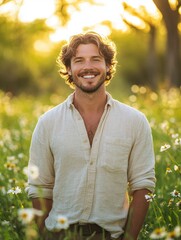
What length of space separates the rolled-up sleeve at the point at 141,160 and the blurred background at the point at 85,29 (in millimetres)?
3066

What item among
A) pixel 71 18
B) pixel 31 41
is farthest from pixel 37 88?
pixel 71 18

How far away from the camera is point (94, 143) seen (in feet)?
10.9

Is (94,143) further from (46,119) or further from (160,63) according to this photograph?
(160,63)

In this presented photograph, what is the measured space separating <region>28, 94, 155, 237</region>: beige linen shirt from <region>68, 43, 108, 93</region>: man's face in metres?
0.15

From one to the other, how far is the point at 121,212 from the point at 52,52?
35.7 metres

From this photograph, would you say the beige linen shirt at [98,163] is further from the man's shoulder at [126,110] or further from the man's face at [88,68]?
the man's face at [88,68]

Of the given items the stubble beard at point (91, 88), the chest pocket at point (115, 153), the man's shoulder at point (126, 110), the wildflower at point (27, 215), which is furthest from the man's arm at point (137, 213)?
the wildflower at point (27, 215)

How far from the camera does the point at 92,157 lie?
330cm

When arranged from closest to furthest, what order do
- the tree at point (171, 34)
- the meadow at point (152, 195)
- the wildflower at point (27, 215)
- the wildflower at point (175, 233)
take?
1. the wildflower at point (27, 215)
2. the wildflower at point (175, 233)
3. the meadow at point (152, 195)
4. the tree at point (171, 34)

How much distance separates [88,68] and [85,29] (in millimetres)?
14947

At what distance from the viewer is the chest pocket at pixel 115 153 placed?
3.31m

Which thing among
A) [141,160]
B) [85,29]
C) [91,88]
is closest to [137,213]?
[141,160]

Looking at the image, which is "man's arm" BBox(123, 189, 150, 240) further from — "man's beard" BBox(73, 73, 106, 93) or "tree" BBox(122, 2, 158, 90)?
"tree" BBox(122, 2, 158, 90)

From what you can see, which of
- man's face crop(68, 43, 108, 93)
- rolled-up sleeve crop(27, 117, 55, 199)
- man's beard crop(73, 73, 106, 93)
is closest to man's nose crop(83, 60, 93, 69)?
man's face crop(68, 43, 108, 93)
